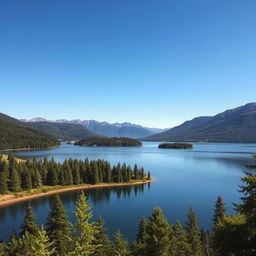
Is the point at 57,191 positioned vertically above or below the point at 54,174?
below

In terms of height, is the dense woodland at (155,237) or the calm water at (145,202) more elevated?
the dense woodland at (155,237)

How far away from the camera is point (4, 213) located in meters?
92.6

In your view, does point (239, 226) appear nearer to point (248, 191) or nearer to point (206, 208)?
point (248, 191)

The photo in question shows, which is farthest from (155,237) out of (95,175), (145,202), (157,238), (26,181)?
(95,175)

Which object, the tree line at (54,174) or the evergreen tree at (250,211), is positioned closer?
the evergreen tree at (250,211)

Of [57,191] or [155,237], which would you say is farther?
[57,191]

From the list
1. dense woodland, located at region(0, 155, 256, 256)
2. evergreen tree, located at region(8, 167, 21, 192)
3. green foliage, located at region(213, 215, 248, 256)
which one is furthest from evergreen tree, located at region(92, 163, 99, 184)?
green foliage, located at region(213, 215, 248, 256)

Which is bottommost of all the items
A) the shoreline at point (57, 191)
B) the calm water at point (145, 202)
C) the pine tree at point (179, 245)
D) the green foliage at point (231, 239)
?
the calm water at point (145, 202)

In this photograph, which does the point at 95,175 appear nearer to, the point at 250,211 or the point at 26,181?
the point at 26,181

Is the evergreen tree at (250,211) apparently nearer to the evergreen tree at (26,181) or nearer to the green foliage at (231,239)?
the green foliage at (231,239)

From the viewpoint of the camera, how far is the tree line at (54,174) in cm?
11884

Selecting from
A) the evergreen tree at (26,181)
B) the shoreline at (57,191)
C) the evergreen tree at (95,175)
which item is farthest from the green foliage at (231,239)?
the evergreen tree at (95,175)

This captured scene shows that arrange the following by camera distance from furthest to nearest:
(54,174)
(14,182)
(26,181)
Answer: (54,174)
(26,181)
(14,182)

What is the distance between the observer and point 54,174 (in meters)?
133
